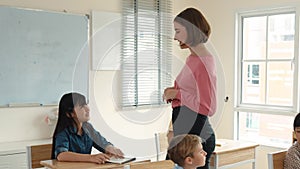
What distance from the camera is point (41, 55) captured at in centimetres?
347

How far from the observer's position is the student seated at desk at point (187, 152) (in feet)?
5.96

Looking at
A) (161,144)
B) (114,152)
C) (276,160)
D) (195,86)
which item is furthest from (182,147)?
(161,144)

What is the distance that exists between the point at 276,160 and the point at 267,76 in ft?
6.42

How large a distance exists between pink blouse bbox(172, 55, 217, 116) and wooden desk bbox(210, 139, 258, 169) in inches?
45.9

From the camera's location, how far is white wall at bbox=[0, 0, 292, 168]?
342 cm

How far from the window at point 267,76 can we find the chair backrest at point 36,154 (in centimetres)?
250

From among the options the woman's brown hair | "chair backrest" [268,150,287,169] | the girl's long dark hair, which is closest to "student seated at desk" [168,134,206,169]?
the woman's brown hair

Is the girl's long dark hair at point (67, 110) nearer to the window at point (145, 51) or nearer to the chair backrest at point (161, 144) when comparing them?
the chair backrest at point (161, 144)

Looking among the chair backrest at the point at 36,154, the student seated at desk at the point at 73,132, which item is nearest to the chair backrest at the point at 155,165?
the student seated at desk at the point at 73,132

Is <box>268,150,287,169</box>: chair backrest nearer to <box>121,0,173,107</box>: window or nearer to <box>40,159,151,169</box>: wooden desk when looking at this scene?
<box>40,159,151,169</box>: wooden desk

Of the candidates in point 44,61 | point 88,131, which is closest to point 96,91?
point 44,61

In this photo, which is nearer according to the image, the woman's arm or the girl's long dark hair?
the woman's arm

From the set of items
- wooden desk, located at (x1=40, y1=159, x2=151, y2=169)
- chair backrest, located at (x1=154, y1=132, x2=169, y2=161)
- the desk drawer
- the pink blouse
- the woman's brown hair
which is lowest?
the desk drawer

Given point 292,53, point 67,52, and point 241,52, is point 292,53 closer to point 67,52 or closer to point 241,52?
point 241,52
